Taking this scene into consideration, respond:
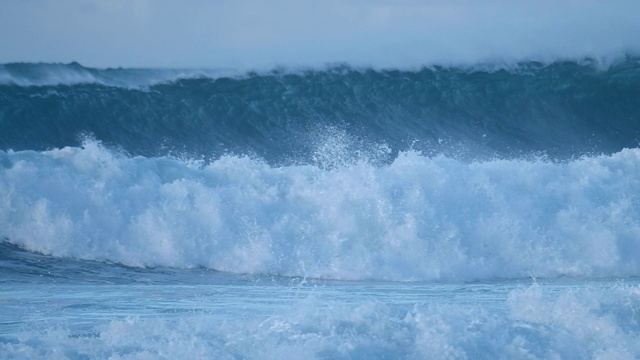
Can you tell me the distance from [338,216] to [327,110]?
5.90 metres

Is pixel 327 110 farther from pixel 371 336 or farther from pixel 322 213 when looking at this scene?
pixel 371 336

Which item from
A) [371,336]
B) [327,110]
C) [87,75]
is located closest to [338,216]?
[371,336]

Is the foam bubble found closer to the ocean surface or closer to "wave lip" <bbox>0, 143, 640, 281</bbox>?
the ocean surface

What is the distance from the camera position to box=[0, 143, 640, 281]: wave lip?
1159 cm

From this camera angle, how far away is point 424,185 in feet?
40.9

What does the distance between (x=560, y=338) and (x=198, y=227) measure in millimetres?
5954

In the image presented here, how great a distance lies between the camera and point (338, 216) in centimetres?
1199

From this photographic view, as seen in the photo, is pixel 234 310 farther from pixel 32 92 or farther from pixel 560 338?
pixel 32 92

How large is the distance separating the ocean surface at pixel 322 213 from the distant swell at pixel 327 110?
4 centimetres

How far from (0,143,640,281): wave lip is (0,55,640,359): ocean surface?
3 centimetres

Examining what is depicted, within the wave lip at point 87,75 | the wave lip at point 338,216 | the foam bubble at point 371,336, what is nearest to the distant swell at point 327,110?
the wave lip at point 87,75

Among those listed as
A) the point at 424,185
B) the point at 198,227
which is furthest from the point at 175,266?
the point at 424,185

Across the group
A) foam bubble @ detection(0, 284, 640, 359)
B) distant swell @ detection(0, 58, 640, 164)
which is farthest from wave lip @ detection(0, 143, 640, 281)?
foam bubble @ detection(0, 284, 640, 359)

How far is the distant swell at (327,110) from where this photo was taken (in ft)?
55.1
